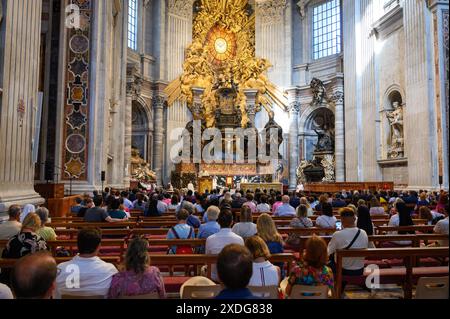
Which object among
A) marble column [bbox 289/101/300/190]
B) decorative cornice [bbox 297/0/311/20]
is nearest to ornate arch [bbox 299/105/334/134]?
marble column [bbox 289/101/300/190]

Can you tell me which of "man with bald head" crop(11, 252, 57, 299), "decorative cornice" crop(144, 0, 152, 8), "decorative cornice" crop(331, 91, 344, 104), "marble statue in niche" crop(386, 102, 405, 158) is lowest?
"man with bald head" crop(11, 252, 57, 299)

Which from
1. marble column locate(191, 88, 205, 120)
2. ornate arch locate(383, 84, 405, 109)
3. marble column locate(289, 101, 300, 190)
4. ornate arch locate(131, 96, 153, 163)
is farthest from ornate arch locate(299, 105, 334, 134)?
ornate arch locate(131, 96, 153, 163)

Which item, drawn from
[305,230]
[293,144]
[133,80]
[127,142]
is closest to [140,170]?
[127,142]

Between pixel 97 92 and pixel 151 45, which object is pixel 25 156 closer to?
pixel 97 92

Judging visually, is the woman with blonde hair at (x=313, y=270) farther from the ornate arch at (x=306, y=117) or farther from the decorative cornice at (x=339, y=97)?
the ornate arch at (x=306, y=117)

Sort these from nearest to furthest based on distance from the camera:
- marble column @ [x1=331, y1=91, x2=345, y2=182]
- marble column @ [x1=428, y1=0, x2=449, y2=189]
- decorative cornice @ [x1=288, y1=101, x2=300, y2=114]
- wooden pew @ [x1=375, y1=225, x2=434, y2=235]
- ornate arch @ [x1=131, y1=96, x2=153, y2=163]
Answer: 1. wooden pew @ [x1=375, y1=225, x2=434, y2=235]
2. marble column @ [x1=428, y1=0, x2=449, y2=189]
3. marble column @ [x1=331, y1=91, x2=345, y2=182]
4. ornate arch @ [x1=131, y1=96, x2=153, y2=163]
5. decorative cornice @ [x1=288, y1=101, x2=300, y2=114]

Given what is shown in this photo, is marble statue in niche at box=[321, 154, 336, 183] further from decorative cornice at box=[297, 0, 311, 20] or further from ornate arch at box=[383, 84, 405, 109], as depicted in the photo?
decorative cornice at box=[297, 0, 311, 20]

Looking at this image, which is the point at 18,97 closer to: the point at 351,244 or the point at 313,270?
the point at 351,244

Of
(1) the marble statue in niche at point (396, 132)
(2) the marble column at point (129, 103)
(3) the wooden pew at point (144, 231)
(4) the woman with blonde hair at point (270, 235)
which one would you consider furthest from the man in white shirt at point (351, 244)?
(2) the marble column at point (129, 103)

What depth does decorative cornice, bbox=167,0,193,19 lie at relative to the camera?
1019 inches

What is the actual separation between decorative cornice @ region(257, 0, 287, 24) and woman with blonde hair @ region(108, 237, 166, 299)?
1039 inches

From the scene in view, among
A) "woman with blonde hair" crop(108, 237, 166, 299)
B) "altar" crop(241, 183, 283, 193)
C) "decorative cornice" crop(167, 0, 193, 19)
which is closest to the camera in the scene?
"woman with blonde hair" crop(108, 237, 166, 299)

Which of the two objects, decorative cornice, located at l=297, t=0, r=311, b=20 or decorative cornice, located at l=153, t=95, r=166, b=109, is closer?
decorative cornice, located at l=153, t=95, r=166, b=109

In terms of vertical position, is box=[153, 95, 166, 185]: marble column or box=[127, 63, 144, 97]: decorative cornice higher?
box=[127, 63, 144, 97]: decorative cornice
